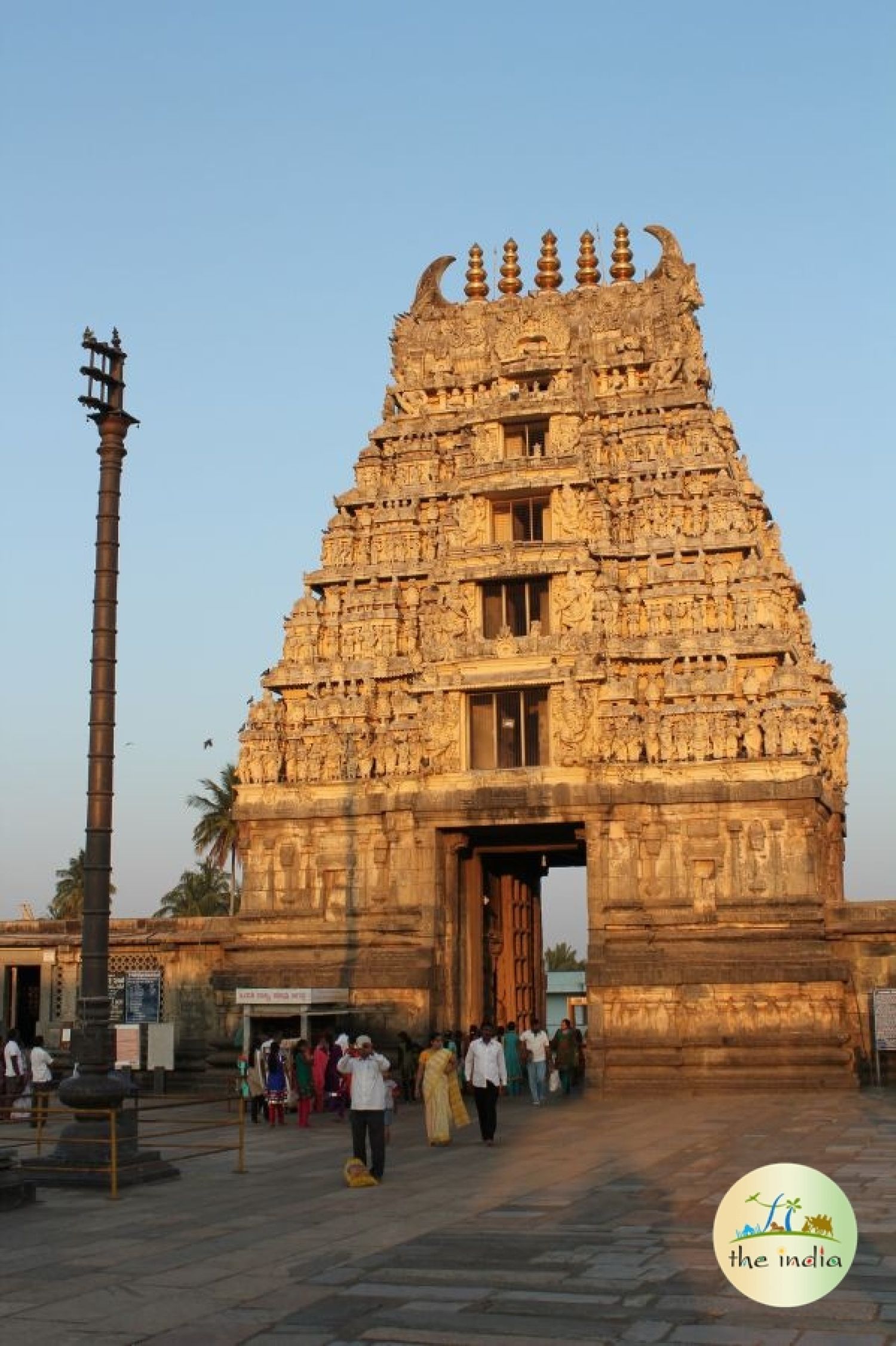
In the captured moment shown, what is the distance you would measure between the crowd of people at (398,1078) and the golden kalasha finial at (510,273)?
21.6 m

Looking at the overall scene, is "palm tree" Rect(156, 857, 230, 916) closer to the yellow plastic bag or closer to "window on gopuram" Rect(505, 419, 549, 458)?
"window on gopuram" Rect(505, 419, 549, 458)

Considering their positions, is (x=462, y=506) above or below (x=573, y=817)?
above

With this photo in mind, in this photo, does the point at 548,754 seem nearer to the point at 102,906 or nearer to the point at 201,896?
the point at 102,906

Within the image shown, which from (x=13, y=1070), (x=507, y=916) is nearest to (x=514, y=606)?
(x=507, y=916)

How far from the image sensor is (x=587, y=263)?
43.8 metres

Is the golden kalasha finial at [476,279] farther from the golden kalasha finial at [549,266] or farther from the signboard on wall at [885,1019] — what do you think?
the signboard on wall at [885,1019]

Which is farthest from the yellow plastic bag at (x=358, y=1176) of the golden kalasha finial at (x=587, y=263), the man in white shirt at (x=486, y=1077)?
the golden kalasha finial at (x=587, y=263)

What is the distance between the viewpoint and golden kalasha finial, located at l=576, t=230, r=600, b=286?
43.6 meters

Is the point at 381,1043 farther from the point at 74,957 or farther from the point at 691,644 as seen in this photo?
the point at 691,644

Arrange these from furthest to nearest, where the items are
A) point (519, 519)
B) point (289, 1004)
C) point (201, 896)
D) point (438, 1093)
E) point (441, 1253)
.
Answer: point (201, 896), point (519, 519), point (289, 1004), point (438, 1093), point (441, 1253)

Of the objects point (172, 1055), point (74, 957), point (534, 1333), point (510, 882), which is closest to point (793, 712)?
point (510, 882)

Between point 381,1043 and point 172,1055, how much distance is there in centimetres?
497

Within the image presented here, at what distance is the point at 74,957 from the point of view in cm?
3947

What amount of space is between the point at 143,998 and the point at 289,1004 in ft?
25.3
